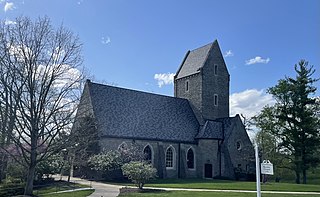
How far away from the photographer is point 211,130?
4366 centimetres

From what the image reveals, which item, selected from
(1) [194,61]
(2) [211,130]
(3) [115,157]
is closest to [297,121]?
(2) [211,130]

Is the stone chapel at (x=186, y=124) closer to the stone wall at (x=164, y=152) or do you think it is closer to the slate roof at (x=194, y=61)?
the stone wall at (x=164, y=152)

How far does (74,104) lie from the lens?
2253 cm

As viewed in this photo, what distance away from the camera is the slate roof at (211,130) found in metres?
42.8

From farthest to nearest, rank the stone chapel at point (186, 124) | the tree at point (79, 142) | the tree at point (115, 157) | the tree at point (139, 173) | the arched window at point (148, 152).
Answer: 1. the arched window at point (148, 152)
2. the stone chapel at point (186, 124)
3. the tree at point (115, 157)
4. the tree at point (139, 173)
5. the tree at point (79, 142)

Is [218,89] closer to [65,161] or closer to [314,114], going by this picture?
[314,114]

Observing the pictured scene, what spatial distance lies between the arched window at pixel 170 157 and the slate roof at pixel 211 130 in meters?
4.47

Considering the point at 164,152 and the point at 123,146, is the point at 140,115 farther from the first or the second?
the point at 123,146

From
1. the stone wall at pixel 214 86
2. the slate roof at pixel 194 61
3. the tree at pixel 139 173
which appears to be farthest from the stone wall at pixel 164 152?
the slate roof at pixel 194 61

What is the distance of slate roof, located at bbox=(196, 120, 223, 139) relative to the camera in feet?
141

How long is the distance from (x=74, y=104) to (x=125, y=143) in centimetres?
1476

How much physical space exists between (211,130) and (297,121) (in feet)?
35.4

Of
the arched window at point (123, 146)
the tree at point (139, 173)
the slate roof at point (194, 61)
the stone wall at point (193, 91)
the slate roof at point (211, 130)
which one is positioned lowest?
the tree at point (139, 173)

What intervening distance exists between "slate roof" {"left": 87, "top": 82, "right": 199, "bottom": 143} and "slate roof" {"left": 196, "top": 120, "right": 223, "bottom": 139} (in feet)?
3.76
